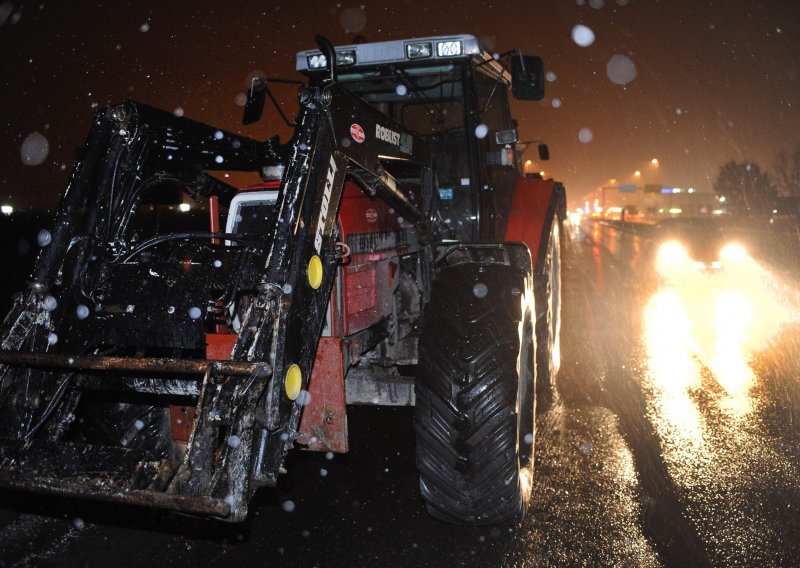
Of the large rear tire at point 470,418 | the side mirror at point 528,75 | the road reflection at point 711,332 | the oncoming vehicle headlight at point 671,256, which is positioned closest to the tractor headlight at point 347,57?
the side mirror at point 528,75

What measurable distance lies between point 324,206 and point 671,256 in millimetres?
16468

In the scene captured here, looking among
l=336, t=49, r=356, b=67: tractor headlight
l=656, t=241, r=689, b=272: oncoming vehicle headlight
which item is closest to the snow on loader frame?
l=336, t=49, r=356, b=67: tractor headlight

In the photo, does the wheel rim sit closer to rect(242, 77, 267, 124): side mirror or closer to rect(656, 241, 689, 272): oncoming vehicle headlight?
rect(242, 77, 267, 124): side mirror

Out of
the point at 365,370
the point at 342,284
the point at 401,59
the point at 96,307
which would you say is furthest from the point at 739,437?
the point at 96,307

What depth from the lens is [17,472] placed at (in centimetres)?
221

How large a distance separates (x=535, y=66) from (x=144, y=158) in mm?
2731

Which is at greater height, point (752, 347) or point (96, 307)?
point (96, 307)

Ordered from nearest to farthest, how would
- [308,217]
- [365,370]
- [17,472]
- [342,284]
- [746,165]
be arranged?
[17,472]
[308,217]
[342,284]
[365,370]
[746,165]

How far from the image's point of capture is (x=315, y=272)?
2756 mm

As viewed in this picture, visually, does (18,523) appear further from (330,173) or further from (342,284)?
(330,173)

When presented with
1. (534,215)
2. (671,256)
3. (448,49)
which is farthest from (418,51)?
(671,256)

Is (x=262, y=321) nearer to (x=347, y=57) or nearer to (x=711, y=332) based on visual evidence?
(x=347, y=57)

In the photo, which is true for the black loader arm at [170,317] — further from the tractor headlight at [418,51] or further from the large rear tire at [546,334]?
the large rear tire at [546,334]

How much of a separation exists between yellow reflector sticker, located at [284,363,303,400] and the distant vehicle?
14.0 meters
